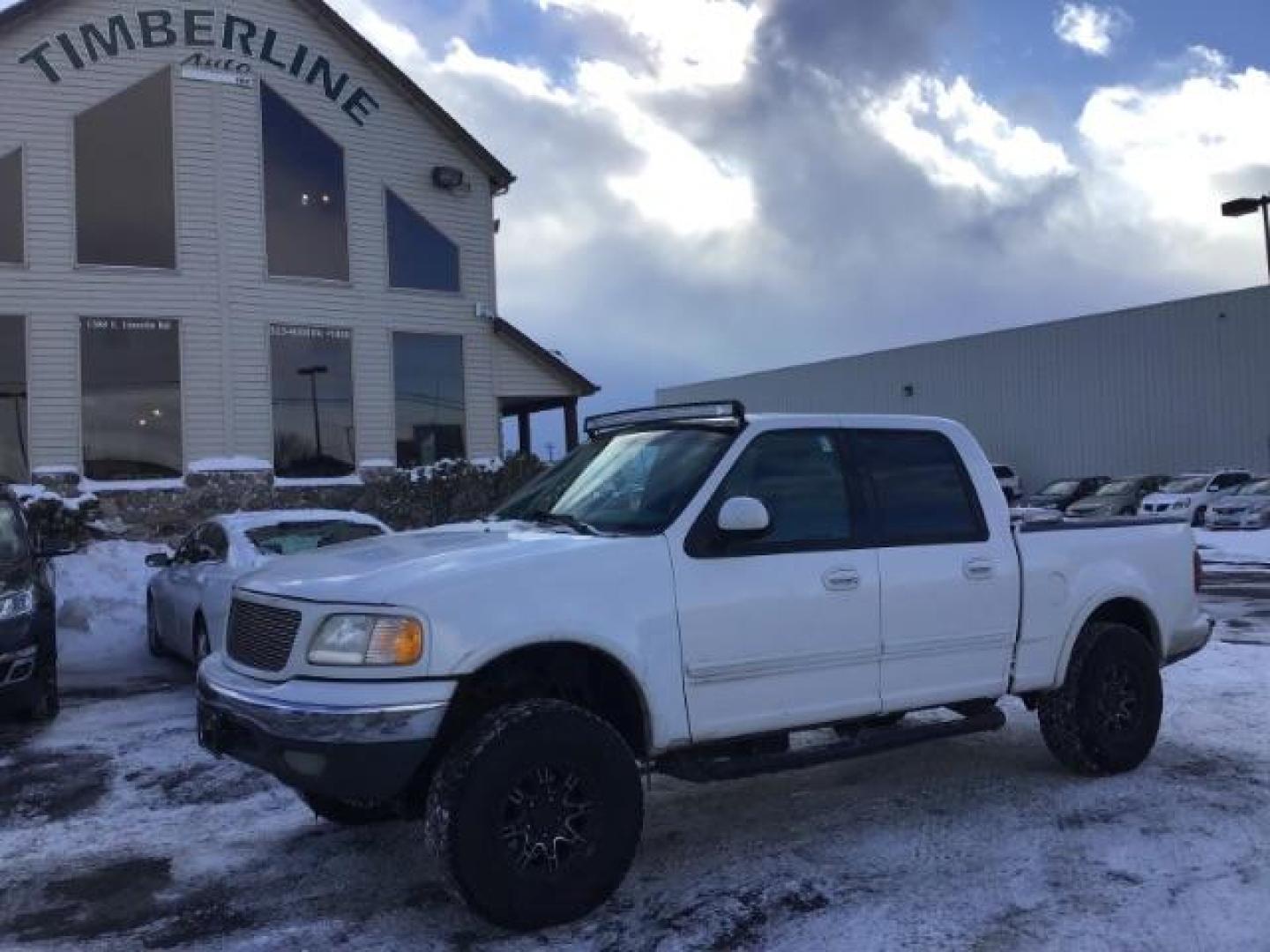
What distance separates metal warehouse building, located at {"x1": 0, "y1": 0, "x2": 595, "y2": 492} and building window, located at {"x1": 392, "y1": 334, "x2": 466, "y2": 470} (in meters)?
0.03

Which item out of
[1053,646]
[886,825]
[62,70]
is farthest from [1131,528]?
[62,70]

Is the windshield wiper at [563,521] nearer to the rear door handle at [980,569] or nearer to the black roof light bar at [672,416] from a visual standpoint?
the black roof light bar at [672,416]

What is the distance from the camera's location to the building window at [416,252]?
18.5 metres

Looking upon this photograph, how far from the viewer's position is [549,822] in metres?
4.22

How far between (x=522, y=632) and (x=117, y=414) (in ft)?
45.9

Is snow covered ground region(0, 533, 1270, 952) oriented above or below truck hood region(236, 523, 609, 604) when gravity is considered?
below

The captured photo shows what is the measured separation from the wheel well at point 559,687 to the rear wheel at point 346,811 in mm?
917

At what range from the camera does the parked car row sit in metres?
26.6

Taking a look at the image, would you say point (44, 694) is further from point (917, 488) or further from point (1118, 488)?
point (1118, 488)

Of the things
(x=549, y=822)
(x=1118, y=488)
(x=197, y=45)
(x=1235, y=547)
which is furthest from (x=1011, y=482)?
(x=549, y=822)

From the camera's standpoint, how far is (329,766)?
400 cm

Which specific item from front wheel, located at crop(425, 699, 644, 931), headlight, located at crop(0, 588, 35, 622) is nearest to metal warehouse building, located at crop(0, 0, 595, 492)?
headlight, located at crop(0, 588, 35, 622)

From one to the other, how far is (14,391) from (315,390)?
13.1 ft

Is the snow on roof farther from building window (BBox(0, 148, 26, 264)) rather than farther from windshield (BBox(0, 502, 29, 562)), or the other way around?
building window (BBox(0, 148, 26, 264))
